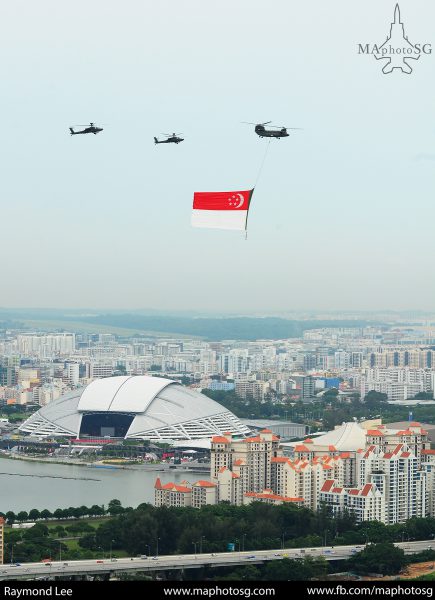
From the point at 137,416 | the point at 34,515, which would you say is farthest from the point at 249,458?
the point at 137,416

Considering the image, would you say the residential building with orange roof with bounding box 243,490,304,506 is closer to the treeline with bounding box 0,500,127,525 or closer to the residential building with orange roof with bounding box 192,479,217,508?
the residential building with orange roof with bounding box 192,479,217,508

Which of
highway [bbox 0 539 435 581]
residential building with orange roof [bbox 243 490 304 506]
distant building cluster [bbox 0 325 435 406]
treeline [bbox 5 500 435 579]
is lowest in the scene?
highway [bbox 0 539 435 581]

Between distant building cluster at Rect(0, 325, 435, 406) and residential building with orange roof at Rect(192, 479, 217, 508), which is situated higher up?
distant building cluster at Rect(0, 325, 435, 406)

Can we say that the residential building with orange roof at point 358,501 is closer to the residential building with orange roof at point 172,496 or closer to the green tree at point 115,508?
the residential building with orange roof at point 172,496

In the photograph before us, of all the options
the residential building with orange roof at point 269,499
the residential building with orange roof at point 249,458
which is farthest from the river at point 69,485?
the residential building with orange roof at point 269,499

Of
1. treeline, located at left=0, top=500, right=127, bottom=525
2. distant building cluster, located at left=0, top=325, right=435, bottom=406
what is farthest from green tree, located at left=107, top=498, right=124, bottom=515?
distant building cluster, located at left=0, top=325, right=435, bottom=406
